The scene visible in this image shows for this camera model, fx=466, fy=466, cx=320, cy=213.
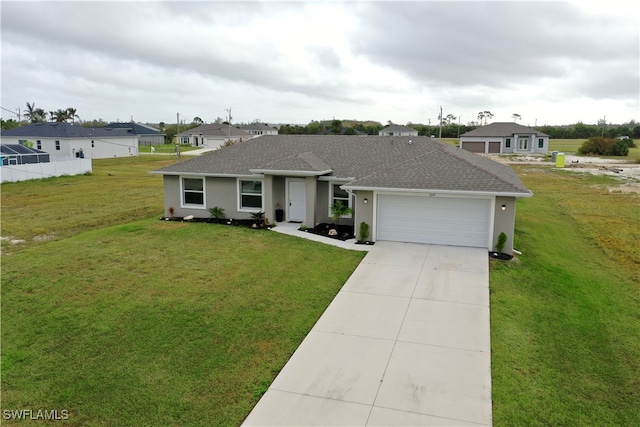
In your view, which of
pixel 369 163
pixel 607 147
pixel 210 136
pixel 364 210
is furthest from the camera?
pixel 210 136

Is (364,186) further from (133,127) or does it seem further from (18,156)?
(133,127)

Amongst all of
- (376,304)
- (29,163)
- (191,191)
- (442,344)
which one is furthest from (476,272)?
(29,163)

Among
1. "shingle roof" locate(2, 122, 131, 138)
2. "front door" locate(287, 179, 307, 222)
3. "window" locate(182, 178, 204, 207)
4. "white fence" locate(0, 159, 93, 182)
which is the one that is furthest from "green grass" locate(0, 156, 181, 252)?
"shingle roof" locate(2, 122, 131, 138)

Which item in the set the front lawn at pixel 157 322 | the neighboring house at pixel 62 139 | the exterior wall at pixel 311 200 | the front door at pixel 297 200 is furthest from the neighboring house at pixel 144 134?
the front lawn at pixel 157 322

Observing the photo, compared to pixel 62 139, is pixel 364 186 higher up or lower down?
lower down

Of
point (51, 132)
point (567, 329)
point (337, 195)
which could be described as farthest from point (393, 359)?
point (51, 132)

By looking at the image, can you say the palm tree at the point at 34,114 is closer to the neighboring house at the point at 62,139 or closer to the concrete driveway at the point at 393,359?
the neighboring house at the point at 62,139

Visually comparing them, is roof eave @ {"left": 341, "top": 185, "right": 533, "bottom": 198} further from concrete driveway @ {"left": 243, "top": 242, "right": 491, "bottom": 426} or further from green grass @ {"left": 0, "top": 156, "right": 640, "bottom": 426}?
concrete driveway @ {"left": 243, "top": 242, "right": 491, "bottom": 426}
